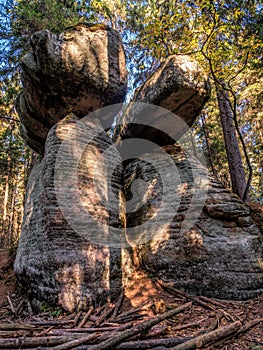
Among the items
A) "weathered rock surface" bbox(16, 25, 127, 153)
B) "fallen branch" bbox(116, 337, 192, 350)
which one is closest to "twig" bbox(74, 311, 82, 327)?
"fallen branch" bbox(116, 337, 192, 350)

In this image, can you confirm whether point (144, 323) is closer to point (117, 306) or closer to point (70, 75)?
point (117, 306)

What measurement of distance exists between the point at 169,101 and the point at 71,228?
454 cm

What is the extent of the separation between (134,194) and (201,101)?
3451 mm

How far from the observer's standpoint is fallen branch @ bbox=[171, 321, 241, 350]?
2986 millimetres

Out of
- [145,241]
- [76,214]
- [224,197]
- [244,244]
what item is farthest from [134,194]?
[244,244]

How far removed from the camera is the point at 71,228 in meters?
5.20

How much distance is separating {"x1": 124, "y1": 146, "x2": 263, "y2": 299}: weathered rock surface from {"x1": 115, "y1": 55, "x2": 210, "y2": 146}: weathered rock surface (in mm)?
1254

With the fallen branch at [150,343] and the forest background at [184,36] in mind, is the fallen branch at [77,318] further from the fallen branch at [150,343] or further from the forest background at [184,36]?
the forest background at [184,36]

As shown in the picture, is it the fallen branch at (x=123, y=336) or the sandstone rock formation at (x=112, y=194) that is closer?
the fallen branch at (x=123, y=336)

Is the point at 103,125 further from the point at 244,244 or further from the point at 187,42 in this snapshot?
the point at 244,244

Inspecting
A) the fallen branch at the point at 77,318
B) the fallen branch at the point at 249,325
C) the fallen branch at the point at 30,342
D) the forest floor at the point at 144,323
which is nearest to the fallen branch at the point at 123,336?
the forest floor at the point at 144,323

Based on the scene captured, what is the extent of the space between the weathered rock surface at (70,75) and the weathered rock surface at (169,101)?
844 mm

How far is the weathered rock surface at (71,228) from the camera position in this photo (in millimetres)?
4770

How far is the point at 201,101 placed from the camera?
6.94 meters
